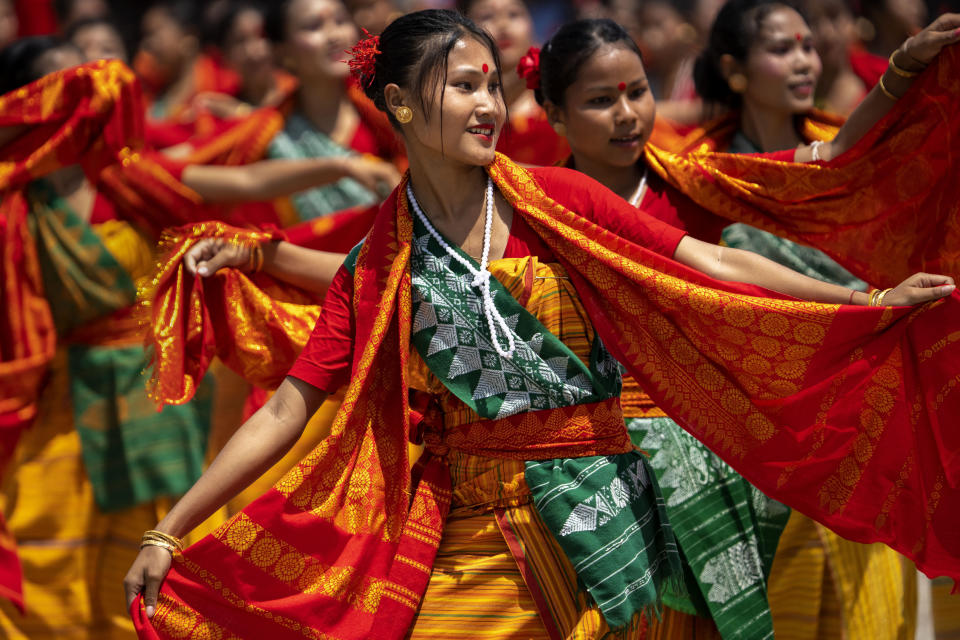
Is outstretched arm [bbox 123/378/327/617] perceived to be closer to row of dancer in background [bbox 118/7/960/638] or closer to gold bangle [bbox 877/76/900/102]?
row of dancer in background [bbox 118/7/960/638]

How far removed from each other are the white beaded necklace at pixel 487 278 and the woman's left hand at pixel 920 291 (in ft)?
2.60

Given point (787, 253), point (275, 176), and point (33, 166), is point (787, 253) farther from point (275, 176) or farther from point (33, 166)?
point (33, 166)

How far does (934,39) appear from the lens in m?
3.01

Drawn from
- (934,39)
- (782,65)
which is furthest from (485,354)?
(782,65)

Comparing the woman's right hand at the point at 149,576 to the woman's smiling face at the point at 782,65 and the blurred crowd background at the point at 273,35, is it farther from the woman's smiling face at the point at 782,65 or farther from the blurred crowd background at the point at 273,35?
→ the blurred crowd background at the point at 273,35

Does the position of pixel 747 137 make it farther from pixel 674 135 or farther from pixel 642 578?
pixel 642 578

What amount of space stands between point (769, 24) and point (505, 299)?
188cm

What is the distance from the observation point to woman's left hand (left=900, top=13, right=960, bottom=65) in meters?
2.98

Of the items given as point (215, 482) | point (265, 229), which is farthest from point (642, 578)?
point (265, 229)

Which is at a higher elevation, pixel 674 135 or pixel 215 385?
pixel 674 135

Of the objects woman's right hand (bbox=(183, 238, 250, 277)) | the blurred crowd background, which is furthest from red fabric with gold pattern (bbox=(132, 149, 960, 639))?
the blurred crowd background

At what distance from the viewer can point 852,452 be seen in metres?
2.87

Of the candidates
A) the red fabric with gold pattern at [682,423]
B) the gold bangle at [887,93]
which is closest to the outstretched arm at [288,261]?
the red fabric with gold pattern at [682,423]

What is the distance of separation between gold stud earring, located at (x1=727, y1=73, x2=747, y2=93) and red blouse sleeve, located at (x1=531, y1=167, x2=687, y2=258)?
Answer: 155 cm
